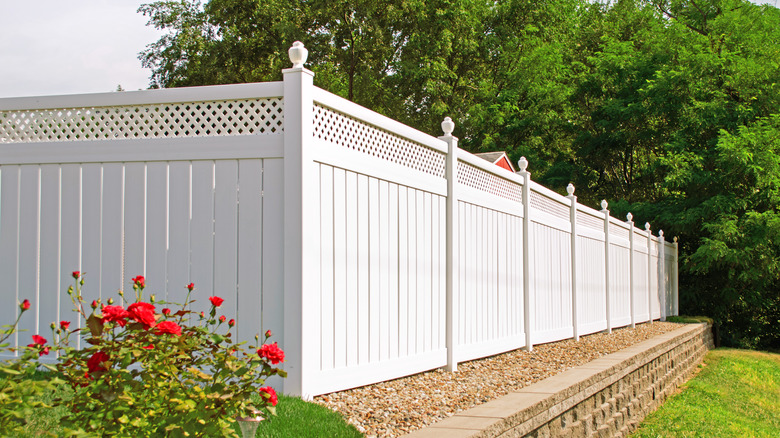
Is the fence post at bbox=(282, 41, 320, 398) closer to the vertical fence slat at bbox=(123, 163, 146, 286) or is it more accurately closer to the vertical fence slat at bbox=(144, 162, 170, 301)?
the vertical fence slat at bbox=(144, 162, 170, 301)

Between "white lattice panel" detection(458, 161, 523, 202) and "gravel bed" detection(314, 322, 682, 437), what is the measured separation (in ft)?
5.53

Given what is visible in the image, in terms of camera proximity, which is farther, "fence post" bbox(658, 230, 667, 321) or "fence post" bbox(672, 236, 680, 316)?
"fence post" bbox(672, 236, 680, 316)

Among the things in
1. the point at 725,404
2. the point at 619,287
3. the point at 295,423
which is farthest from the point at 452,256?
the point at 619,287

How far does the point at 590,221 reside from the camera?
37.7 feet

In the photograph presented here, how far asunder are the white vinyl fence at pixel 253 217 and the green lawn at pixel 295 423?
37cm

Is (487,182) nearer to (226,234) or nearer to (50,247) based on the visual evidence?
(226,234)

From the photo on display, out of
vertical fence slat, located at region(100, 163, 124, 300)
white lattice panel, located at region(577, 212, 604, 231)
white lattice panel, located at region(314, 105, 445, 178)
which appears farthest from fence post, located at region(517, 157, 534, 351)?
vertical fence slat, located at region(100, 163, 124, 300)

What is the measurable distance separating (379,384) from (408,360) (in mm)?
452

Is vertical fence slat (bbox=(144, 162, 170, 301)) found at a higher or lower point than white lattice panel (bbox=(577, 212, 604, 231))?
lower

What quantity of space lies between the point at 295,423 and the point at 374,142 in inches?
92.7

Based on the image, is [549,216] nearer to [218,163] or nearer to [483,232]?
[483,232]

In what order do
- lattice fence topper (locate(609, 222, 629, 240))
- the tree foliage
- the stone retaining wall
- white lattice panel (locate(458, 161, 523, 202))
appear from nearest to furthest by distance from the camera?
1. the stone retaining wall
2. white lattice panel (locate(458, 161, 523, 202))
3. lattice fence topper (locate(609, 222, 629, 240))
4. the tree foliage

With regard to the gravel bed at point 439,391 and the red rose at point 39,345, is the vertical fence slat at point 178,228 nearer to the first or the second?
the gravel bed at point 439,391

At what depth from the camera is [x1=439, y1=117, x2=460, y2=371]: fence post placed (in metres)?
6.32
